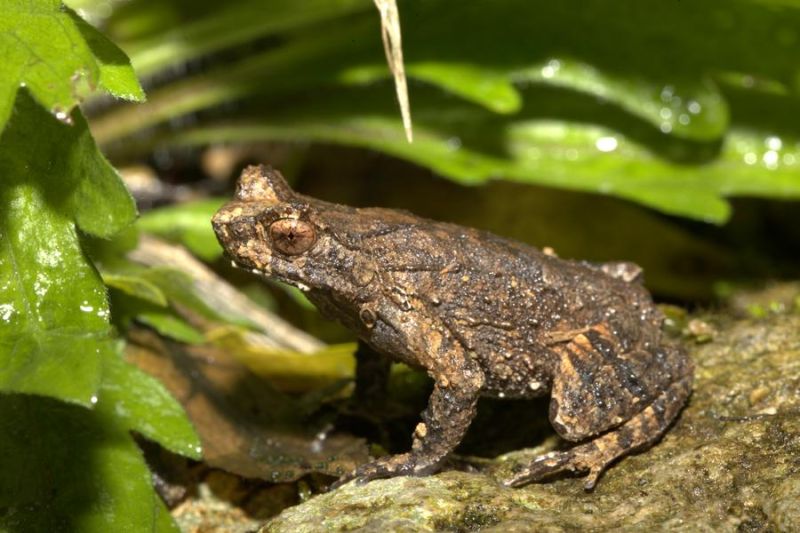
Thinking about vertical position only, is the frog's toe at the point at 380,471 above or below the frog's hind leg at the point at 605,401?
below

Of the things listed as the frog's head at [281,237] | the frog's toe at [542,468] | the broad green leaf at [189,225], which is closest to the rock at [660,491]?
the frog's toe at [542,468]

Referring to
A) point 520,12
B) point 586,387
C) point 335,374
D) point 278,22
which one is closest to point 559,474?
point 586,387

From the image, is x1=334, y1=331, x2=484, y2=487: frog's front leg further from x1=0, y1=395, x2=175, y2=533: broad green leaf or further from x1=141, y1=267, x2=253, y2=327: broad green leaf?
x1=141, y1=267, x2=253, y2=327: broad green leaf

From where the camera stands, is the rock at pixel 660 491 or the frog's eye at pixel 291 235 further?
the frog's eye at pixel 291 235

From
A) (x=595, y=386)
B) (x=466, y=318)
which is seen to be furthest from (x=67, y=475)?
(x=595, y=386)

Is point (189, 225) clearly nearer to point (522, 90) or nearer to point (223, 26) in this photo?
point (223, 26)

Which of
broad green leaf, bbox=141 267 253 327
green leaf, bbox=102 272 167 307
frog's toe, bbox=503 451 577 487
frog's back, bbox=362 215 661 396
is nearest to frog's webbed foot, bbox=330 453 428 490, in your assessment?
frog's toe, bbox=503 451 577 487

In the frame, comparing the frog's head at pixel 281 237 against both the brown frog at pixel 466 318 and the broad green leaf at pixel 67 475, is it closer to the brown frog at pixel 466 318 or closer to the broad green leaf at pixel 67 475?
the brown frog at pixel 466 318

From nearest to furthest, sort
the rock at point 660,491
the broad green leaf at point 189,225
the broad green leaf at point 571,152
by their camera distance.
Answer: the rock at point 660,491
the broad green leaf at point 571,152
the broad green leaf at point 189,225
